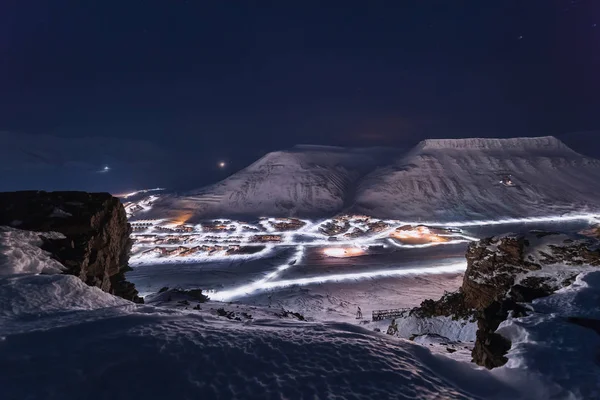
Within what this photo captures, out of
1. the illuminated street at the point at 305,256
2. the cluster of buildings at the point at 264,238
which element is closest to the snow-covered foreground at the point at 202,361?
the illuminated street at the point at 305,256

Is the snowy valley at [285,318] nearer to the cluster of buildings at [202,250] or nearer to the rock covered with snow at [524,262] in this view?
the rock covered with snow at [524,262]


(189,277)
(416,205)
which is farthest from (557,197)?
(189,277)

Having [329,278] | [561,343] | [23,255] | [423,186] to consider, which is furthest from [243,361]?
[423,186]

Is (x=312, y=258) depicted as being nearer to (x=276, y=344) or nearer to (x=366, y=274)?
(x=366, y=274)

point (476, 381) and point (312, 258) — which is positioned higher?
point (476, 381)

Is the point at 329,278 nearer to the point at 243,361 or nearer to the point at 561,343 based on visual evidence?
the point at 561,343

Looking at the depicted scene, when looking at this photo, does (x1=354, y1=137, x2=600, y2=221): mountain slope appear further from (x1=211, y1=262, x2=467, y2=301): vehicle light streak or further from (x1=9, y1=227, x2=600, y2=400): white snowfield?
(x1=9, y1=227, x2=600, y2=400): white snowfield

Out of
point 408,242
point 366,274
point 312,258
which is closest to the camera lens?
point 366,274
